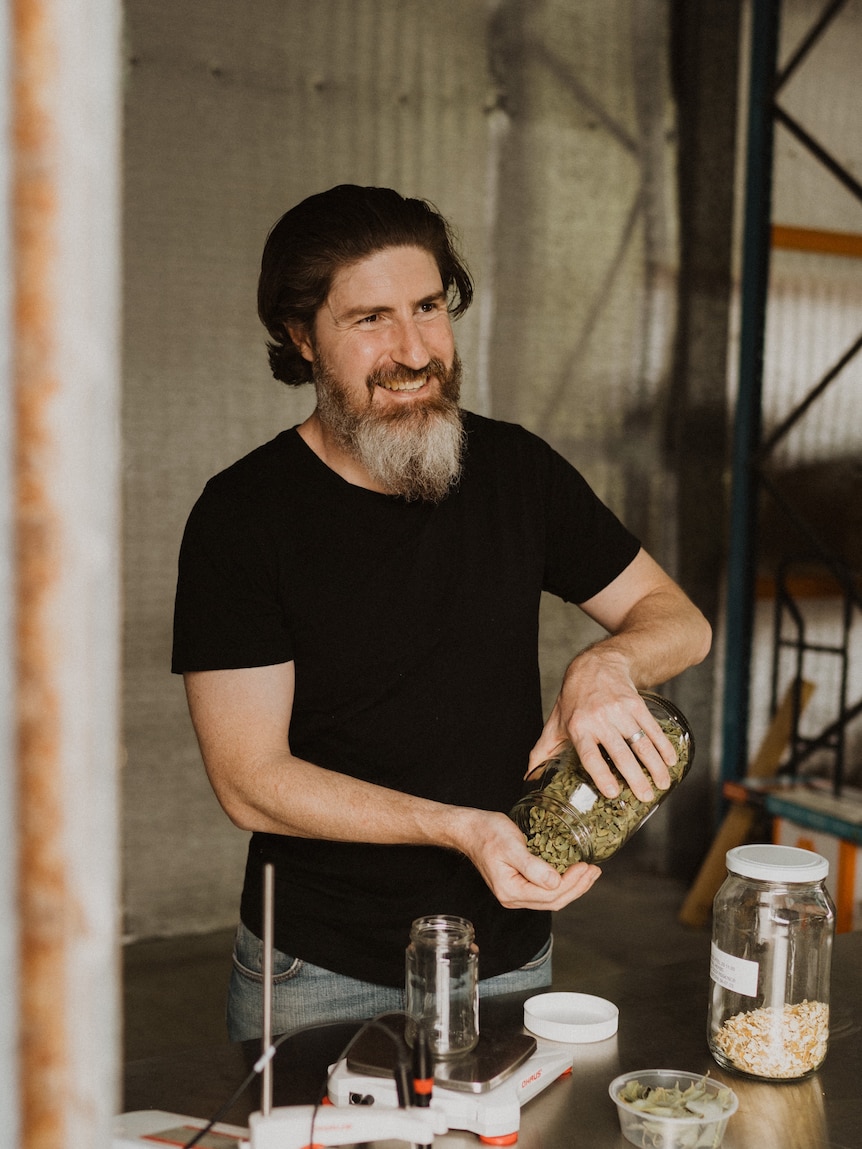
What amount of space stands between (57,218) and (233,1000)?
135 cm

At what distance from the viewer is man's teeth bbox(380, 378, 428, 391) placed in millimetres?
1643

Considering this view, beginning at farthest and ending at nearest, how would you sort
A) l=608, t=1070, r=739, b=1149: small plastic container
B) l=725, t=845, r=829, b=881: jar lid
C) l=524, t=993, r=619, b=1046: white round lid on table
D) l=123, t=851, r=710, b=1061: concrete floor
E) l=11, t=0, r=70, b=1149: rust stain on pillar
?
l=123, t=851, r=710, b=1061: concrete floor → l=524, t=993, r=619, b=1046: white round lid on table → l=725, t=845, r=829, b=881: jar lid → l=608, t=1070, r=739, b=1149: small plastic container → l=11, t=0, r=70, b=1149: rust stain on pillar

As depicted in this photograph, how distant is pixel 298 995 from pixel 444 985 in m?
0.39

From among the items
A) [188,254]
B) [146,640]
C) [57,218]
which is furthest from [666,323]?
[57,218]

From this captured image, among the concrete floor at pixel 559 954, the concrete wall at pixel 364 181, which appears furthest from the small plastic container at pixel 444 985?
the concrete wall at pixel 364 181

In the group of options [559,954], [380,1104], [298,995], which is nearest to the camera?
[380,1104]

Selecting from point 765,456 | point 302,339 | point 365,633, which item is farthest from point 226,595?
point 765,456

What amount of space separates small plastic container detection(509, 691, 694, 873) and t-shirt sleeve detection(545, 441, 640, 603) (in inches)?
21.3

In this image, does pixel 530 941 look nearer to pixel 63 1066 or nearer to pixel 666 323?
pixel 63 1066

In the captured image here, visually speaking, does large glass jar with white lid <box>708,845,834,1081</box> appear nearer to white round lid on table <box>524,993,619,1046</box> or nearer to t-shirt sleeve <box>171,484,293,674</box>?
white round lid on table <box>524,993,619,1046</box>

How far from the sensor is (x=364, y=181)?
389 cm

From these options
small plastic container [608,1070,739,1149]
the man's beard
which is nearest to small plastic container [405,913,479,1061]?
small plastic container [608,1070,739,1149]

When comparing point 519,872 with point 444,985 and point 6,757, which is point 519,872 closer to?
point 444,985

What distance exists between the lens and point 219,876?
3.88 meters
